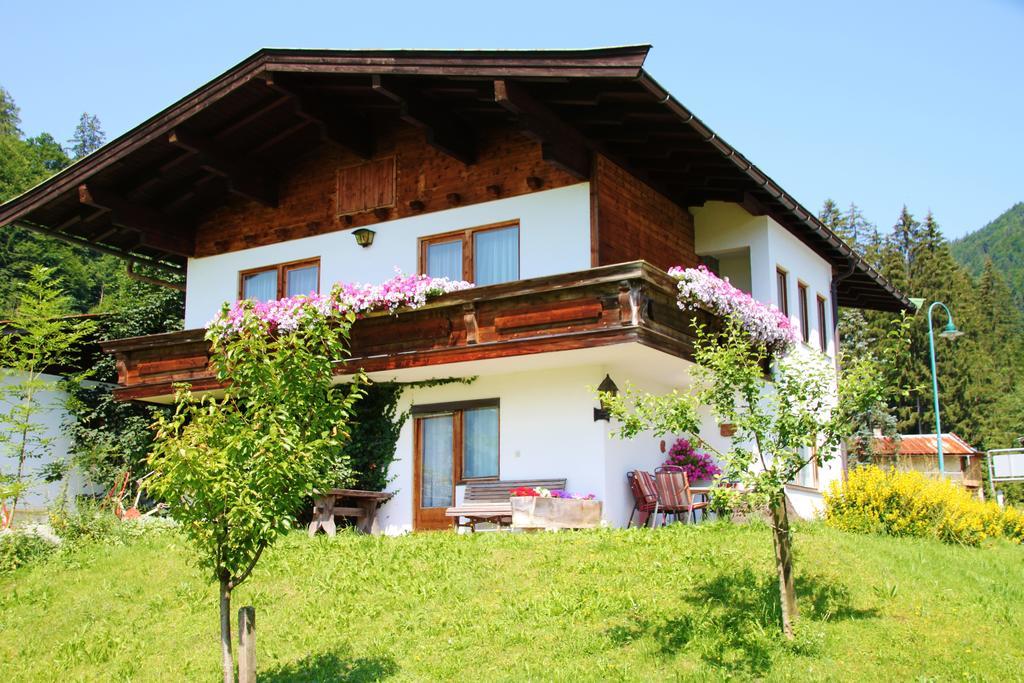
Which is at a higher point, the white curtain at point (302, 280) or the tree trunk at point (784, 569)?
the white curtain at point (302, 280)

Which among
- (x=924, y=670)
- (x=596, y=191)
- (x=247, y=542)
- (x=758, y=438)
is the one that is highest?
(x=596, y=191)

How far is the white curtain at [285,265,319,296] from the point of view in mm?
17781

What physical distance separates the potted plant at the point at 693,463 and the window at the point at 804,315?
4.44 meters

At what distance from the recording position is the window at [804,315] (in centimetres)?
1931

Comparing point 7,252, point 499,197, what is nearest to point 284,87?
point 499,197

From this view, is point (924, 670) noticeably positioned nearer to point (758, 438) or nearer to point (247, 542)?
point (758, 438)

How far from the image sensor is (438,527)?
15.8 m

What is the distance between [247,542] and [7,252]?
39.8 m

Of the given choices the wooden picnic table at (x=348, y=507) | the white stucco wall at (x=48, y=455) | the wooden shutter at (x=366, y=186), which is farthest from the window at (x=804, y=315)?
the white stucco wall at (x=48, y=455)

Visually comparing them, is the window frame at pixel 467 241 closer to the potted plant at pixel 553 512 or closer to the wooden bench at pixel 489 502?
the wooden bench at pixel 489 502

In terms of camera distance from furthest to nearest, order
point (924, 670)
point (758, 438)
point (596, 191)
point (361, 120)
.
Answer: point (361, 120), point (596, 191), point (758, 438), point (924, 670)

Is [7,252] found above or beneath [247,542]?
above

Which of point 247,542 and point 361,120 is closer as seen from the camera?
point 247,542

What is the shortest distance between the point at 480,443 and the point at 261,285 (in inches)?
212
